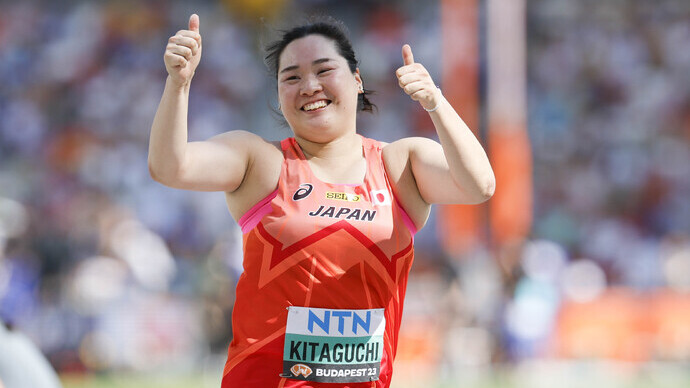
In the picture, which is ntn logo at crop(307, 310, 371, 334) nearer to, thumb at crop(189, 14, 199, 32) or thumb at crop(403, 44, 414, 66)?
thumb at crop(403, 44, 414, 66)

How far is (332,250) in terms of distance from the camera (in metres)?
2.90

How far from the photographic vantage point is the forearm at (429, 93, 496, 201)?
2.81 meters

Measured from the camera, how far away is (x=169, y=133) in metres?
2.67

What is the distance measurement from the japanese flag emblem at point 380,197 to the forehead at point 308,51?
0.48 m

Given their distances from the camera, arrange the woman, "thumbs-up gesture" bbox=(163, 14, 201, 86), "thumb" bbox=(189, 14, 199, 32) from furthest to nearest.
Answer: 1. the woman
2. "thumb" bbox=(189, 14, 199, 32)
3. "thumbs-up gesture" bbox=(163, 14, 201, 86)

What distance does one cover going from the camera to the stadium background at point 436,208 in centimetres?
982

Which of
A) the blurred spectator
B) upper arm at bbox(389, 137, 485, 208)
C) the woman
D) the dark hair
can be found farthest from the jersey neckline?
the blurred spectator

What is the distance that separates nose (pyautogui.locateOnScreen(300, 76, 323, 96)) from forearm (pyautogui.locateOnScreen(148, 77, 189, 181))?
0.46 metres

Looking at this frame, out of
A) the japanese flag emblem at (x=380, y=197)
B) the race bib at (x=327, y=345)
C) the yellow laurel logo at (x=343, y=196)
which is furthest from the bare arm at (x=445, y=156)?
the race bib at (x=327, y=345)

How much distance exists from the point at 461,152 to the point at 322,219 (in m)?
0.49

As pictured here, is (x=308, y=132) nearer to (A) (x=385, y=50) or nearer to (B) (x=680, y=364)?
(B) (x=680, y=364)

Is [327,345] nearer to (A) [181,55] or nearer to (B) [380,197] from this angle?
(B) [380,197]

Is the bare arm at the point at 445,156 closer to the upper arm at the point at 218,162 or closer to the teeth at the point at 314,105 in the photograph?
the teeth at the point at 314,105

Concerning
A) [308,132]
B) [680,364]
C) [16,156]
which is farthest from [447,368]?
A: [308,132]
